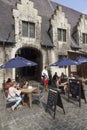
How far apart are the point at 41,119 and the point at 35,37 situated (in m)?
11.7

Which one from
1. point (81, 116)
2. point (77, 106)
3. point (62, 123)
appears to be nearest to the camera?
point (62, 123)

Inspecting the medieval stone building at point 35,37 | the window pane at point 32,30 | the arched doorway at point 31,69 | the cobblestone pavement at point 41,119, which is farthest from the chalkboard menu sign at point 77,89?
the arched doorway at point 31,69

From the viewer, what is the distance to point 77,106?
977 cm

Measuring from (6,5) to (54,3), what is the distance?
9597 mm

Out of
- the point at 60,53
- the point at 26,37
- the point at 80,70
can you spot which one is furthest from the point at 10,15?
the point at 80,70

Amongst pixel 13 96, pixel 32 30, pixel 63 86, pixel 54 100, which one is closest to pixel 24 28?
pixel 32 30

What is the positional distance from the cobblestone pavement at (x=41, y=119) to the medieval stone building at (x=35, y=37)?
7816 mm

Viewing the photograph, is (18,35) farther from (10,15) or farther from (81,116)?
(81,116)

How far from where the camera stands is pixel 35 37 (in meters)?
18.5

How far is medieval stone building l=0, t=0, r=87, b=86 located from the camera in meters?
17.0

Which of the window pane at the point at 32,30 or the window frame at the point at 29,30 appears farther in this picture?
the window pane at the point at 32,30

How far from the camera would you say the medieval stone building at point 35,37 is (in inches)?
671

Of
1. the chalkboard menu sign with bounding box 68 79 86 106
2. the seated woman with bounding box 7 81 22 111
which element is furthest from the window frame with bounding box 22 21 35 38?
the seated woman with bounding box 7 81 22 111

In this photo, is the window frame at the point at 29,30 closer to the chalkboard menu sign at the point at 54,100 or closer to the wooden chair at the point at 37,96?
the wooden chair at the point at 37,96
